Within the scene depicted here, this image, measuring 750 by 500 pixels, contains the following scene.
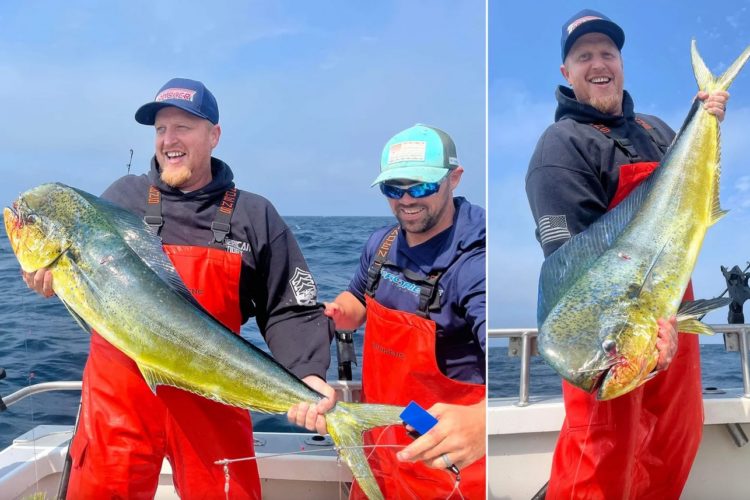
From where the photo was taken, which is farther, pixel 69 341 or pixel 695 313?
pixel 69 341

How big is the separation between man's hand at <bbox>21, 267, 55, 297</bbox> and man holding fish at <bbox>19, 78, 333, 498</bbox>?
181mm

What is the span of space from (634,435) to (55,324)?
1.66 m

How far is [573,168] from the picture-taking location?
163 cm

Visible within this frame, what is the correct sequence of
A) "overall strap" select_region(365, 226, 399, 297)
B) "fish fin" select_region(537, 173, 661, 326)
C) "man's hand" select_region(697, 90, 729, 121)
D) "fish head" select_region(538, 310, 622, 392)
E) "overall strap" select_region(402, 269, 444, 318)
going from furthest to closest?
1. "overall strap" select_region(365, 226, 399, 297)
2. "overall strap" select_region(402, 269, 444, 318)
3. "man's hand" select_region(697, 90, 729, 121)
4. "fish fin" select_region(537, 173, 661, 326)
5. "fish head" select_region(538, 310, 622, 392)

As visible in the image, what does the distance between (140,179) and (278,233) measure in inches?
16.5

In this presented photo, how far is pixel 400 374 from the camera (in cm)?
178

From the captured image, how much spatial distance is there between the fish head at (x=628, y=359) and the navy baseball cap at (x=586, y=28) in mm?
780

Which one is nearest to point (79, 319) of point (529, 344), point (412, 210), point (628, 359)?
point (412, 210)

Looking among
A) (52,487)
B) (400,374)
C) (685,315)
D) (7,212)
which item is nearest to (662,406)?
(685,315)

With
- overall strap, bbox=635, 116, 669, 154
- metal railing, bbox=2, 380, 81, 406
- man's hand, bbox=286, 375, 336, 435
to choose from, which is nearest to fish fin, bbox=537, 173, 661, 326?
overall strap, bbox=635, 116, 669, 154

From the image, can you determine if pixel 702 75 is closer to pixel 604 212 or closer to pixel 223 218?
pixel 604 212

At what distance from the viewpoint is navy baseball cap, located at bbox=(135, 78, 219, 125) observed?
1.74m

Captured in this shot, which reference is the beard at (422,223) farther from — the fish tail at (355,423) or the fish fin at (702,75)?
the fish fin at (702,75)

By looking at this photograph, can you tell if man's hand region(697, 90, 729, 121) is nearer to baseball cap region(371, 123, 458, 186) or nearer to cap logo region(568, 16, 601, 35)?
cap logo region(568, 16, 601, 35)
